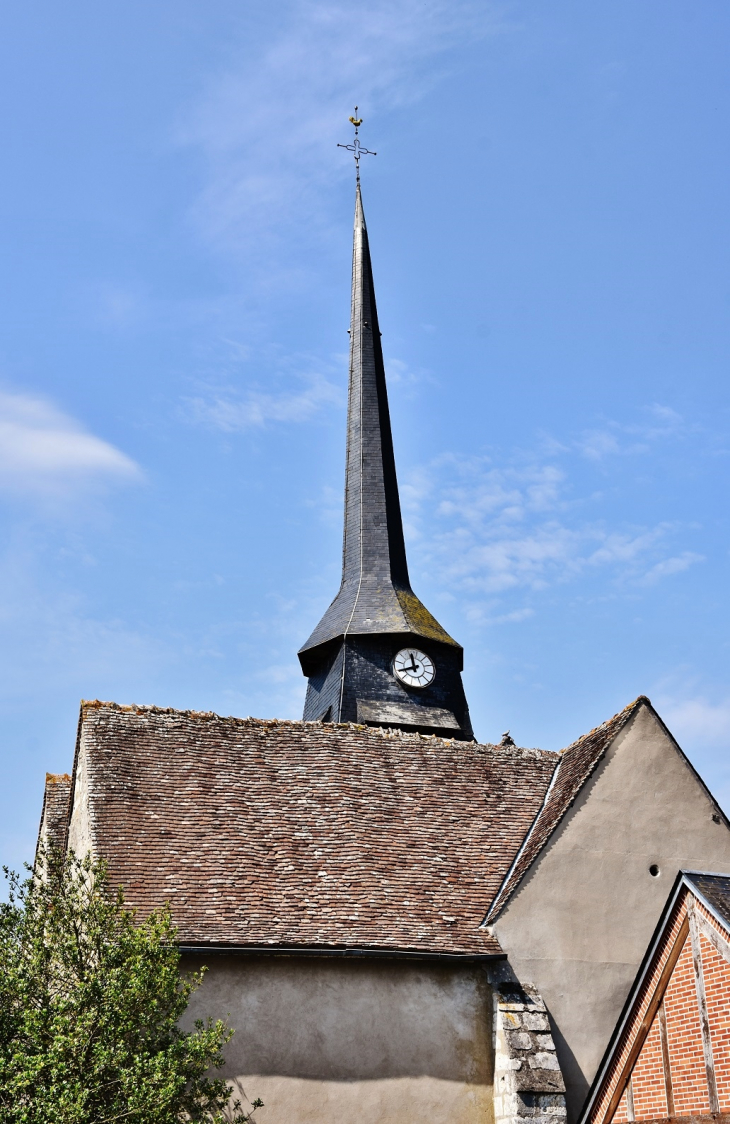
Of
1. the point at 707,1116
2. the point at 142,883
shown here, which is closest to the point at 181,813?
the point at 142,883

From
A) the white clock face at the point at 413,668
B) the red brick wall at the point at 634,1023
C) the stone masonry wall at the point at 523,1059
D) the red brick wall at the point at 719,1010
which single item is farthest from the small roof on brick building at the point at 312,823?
the white clock face at the point at 413,668

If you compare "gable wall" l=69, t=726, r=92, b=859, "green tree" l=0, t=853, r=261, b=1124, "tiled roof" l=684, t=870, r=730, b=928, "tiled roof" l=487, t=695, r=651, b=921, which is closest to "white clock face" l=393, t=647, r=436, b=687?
"tiled roof" l=487, t=695, r=651, b=921

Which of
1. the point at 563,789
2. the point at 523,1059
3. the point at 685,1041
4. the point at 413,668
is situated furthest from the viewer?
the point at 413,668

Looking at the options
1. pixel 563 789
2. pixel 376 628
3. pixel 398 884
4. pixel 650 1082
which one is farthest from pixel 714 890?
pixel 376 628

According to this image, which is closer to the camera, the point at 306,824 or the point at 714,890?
the point at 714,890

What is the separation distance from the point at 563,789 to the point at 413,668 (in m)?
7.79

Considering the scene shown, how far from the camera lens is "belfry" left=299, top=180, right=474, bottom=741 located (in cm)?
2197

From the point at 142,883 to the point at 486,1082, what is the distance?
169 inches

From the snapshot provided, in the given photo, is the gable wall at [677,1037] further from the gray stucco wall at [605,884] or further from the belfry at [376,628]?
the belfry at [376,628]

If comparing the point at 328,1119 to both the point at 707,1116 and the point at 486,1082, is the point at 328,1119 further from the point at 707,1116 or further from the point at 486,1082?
the point at 707,1116

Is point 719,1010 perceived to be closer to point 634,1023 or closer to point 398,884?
point 634,1023

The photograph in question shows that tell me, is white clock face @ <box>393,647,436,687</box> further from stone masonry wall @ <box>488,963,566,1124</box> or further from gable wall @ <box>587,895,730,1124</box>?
gable wall @ <box>587,895,730,1124</box>

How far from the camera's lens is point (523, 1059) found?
1221 centimetres

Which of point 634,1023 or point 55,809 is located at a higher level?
point 55,809
